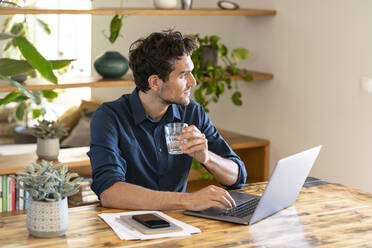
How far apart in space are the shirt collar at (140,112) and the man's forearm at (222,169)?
23 cm

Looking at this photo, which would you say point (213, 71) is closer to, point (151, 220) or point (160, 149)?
point (160, 149)

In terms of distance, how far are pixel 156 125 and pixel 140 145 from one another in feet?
0.35

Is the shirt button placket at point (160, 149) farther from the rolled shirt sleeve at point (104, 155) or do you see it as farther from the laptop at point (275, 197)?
the laptop at point (275, 197)

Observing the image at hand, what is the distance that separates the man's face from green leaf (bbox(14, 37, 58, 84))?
1148 mm

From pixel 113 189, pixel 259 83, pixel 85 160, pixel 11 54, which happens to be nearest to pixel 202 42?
pixel 259 83

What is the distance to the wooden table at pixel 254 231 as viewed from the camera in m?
1.73

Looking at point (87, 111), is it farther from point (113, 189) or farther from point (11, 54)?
point (113, 189)

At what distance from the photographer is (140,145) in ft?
7.98

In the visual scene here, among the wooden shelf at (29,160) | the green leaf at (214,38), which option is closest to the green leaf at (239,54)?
the green leaf at (214,38)

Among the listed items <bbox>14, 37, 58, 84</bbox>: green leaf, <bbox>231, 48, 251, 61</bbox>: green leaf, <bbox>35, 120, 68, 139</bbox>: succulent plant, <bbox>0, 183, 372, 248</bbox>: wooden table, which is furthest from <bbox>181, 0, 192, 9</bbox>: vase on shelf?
<bbox>14, 37, 58, 84</bbox>: green leaf

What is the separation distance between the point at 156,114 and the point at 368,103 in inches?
58.9

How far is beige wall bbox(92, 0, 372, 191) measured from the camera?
353cm

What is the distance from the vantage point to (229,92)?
4.44 m

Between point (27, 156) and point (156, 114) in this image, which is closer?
point (156, 114)
